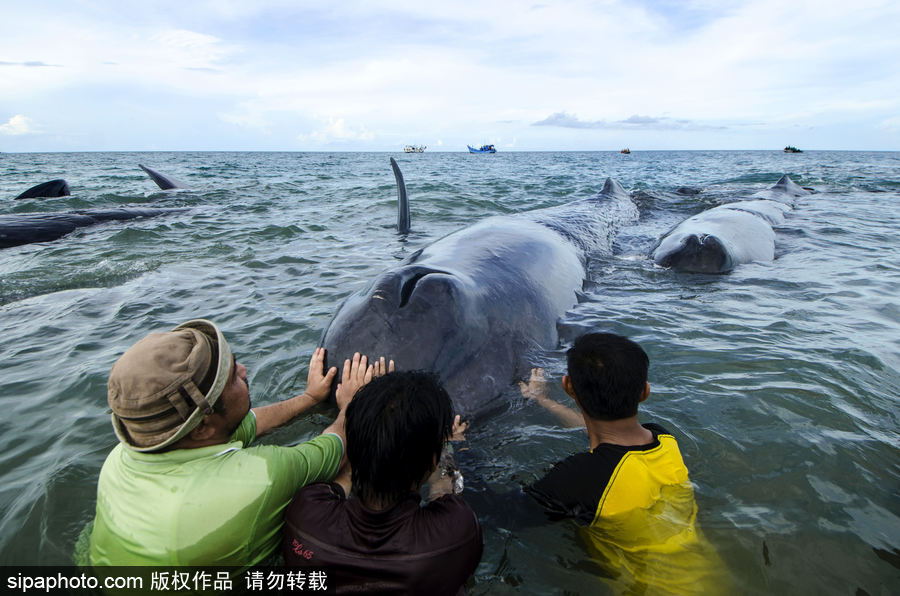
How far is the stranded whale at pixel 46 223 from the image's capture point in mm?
9211

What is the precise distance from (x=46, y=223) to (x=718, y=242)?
11.8m

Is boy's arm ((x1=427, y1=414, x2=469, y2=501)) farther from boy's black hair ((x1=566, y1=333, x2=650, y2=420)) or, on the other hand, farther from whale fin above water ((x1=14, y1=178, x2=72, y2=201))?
whale fin above water ((x1=14, y1=178, x2=72, y2=201))

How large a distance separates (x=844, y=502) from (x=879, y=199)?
17007 millimetres

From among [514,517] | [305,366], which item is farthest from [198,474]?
[305,366]

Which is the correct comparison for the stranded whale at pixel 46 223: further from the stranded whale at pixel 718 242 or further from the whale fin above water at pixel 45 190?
the stranded whale at pixel 718 242

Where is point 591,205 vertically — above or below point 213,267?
above

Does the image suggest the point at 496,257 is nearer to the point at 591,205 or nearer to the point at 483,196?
the point at 591,205

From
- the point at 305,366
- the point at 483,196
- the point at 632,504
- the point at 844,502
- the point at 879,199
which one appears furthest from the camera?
the point at 483,196

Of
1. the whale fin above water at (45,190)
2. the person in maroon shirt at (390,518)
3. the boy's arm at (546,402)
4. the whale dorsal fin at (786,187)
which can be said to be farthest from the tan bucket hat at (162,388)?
the whale fin above water at (45,190)

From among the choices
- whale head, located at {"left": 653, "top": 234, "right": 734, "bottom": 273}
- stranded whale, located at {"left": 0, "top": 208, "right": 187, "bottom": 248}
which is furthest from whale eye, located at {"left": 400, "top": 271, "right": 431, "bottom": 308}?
stranded whale, located at {"left": 0, "top": 208, "right": 187, "bottom": 248}

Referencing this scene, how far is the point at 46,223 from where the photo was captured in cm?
993

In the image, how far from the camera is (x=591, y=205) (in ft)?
33.7

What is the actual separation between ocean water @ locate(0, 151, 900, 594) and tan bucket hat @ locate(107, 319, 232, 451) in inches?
42.1

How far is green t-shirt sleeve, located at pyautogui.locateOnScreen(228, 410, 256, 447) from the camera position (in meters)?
2.76
